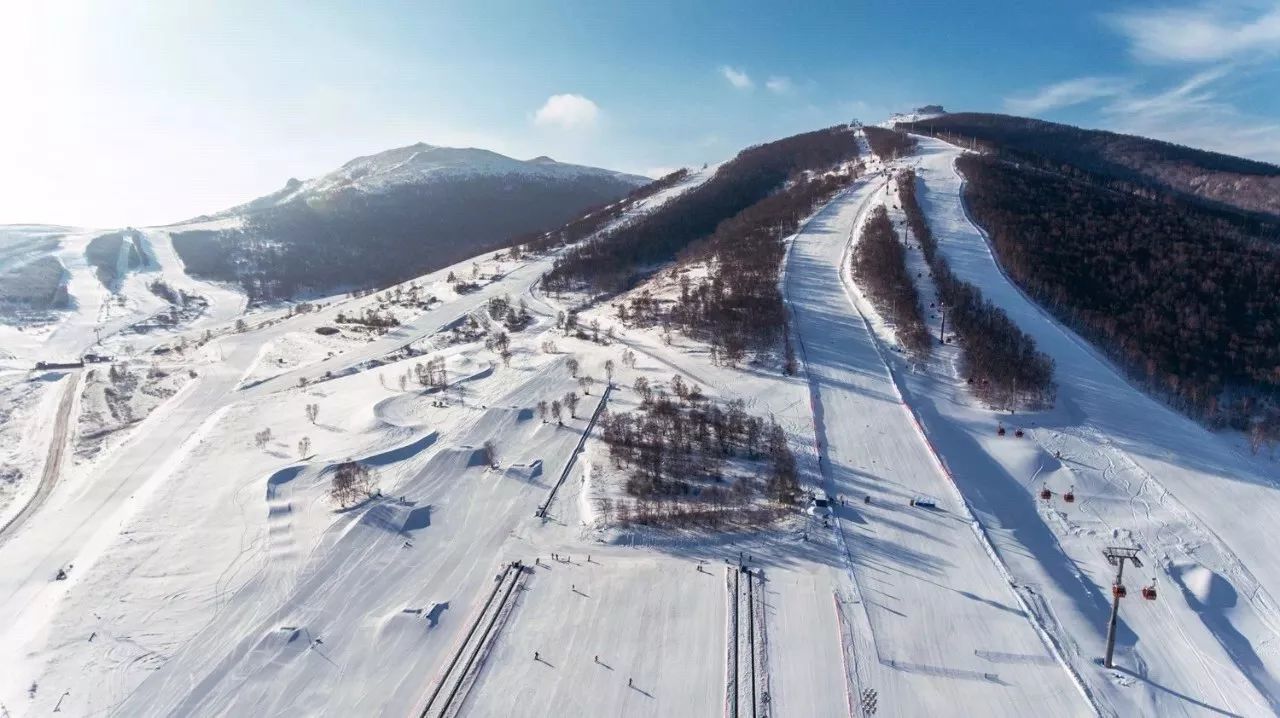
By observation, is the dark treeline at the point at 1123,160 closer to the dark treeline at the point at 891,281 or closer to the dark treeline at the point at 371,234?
the dark treeline at the point at 891,281

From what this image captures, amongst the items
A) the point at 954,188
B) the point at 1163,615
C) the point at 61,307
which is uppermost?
the point at 954,188

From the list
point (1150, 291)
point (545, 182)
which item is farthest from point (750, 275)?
point (545, 182)

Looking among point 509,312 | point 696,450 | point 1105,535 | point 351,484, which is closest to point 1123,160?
point 509,312

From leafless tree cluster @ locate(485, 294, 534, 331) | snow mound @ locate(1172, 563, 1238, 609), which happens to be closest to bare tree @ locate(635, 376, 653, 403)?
leafless tree cluster @ locate(485, 294, 534, 331)

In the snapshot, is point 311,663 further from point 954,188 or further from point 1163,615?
point 954,188

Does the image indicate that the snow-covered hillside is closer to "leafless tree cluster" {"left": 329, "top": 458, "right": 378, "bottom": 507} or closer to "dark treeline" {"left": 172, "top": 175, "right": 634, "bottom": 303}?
"leafless tree cluster" {"left": 329, "top": 458, "right": 378, "bottom": 507}

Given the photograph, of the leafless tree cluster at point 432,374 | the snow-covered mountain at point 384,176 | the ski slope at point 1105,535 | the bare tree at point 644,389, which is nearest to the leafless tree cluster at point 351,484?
the leafless tree cluster at point 432,374
